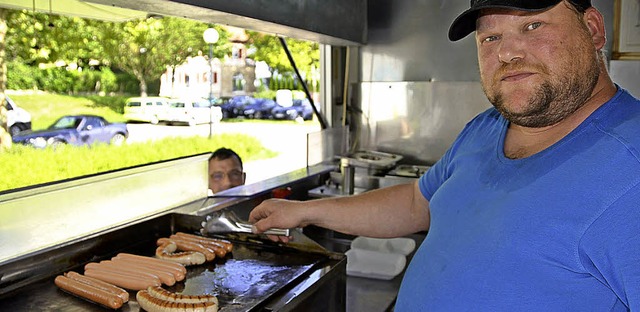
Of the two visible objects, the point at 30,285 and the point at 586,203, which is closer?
the point at 586,203

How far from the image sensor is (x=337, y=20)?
3516 millimetres

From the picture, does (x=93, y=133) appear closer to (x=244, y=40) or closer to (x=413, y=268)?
(x=244, y=40)

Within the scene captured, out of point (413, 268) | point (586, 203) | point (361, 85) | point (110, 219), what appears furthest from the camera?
point (361, 85)

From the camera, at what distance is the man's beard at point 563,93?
1.21 meters

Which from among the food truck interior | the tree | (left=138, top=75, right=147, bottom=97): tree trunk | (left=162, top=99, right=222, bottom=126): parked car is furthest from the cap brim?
(left=138, top=75, right=147, bottom=97): tree trunk

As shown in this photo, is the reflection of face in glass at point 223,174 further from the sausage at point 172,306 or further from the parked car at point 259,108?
the parked car at point 259,108

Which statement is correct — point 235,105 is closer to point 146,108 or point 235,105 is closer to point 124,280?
point 146,108

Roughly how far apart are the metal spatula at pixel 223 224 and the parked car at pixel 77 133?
291 inches

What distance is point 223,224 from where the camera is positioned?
8.39ft

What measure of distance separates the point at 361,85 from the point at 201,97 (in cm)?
621

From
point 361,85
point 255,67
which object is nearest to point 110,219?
point 361,85

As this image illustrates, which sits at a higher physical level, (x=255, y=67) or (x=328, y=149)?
(x=255, y=67)

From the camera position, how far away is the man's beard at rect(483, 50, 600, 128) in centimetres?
121

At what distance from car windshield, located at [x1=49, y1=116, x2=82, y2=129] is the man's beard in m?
9.63
